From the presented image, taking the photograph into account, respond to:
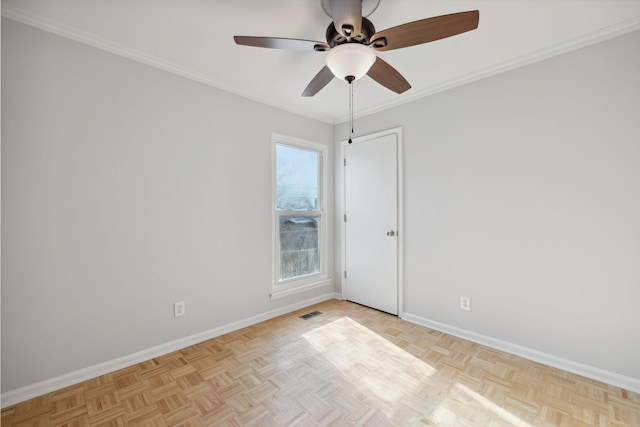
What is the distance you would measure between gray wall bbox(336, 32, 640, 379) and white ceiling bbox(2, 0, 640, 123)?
0.20m

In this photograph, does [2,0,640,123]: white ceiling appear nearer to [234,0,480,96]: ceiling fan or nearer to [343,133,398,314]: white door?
[234,0,480,96]: ceiling fan

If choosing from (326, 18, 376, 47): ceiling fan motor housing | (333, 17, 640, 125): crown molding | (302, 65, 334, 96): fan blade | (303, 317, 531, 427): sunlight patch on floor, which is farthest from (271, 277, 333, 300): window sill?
(326, 18, 376, 47): ceiling fan motor housing

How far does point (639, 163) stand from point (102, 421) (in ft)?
12.5

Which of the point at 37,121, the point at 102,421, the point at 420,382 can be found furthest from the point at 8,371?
the point at 420,382

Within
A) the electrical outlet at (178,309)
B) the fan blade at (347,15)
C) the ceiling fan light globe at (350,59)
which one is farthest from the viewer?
the electrical outlet at (178,309)

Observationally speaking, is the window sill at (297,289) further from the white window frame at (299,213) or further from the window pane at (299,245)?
the window pane at (299,245)

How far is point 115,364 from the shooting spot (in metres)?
2.16

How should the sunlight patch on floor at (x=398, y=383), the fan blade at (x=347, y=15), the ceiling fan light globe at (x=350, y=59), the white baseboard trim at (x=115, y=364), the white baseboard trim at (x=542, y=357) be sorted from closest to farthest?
the fan blade at (x=347, y=15) < the ceiling fan light globe at (x=350, y=59) < the sunlight patch on floor at (x=398, y=383) < the white baseboard trim at (x=115, y=364) < the white baseboard trim at (x=542, y=357)

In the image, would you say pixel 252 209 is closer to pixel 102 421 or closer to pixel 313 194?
pixel 313 194

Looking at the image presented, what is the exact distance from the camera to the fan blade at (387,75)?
1.89 metres

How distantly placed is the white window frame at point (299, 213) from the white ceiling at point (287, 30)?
2.80ft

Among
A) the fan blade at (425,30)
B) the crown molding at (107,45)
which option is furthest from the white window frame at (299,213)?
the fan blade at (425,30)

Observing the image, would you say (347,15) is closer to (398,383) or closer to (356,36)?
(356,36)

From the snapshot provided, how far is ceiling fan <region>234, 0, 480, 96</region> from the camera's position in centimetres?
142
